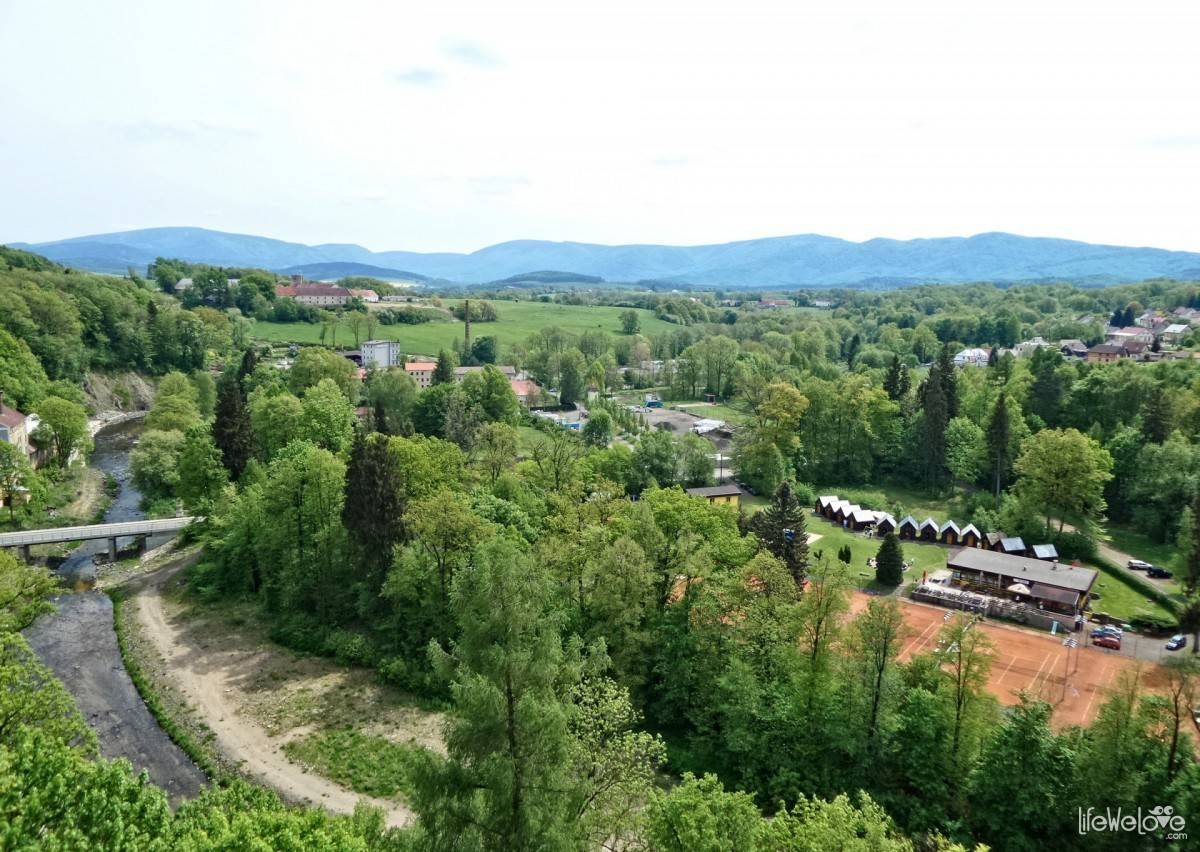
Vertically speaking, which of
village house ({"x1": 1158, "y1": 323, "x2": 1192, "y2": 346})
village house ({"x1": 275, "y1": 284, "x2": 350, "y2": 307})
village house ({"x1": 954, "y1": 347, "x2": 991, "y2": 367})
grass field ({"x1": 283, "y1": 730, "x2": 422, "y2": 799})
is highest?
village house ({"x1": 275, "y1": 284, "x2": 350, "y2": 307})

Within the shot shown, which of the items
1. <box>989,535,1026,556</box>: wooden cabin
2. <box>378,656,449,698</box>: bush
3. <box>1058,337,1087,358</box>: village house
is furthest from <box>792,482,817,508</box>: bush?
<box>1058,337,1087,358</box>: village house

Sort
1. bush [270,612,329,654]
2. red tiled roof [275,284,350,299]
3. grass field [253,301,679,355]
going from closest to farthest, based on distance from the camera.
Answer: bush [270,612,329,654] → grass field [253,301,679,355] → red tiled roof [275,284,350,299]

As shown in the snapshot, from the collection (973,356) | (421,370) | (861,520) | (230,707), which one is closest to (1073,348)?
(973,356)

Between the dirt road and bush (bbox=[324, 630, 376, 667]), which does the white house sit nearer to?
bush (bbox=[324, 630, 376, 667])

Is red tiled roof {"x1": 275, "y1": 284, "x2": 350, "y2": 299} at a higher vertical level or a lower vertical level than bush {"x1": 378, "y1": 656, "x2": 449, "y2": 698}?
higher

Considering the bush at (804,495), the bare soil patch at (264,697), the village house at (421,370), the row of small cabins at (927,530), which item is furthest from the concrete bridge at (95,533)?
the village house at (421,370)

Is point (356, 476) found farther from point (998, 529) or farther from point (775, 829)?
point (998, 529)

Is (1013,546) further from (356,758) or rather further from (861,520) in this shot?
(356,758)
